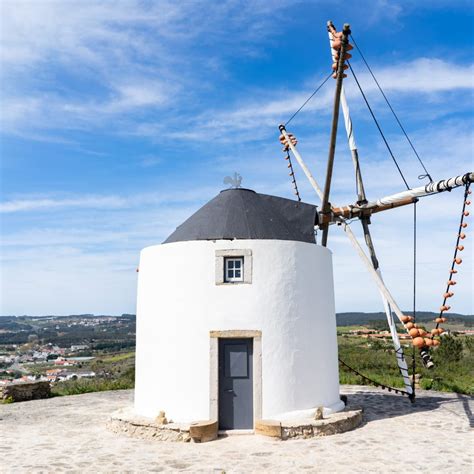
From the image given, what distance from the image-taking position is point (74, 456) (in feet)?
27.2

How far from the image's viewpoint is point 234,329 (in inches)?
378

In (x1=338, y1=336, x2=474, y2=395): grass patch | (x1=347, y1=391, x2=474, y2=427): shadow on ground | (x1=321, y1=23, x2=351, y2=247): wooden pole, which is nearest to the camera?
(x1=321, y1=23, x2=351, y2=247): wooden pole

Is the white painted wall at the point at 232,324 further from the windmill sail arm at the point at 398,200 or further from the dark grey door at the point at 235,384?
the windmill sail arm at the point at 398,200

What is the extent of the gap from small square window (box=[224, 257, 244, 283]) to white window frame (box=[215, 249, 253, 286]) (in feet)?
0.19

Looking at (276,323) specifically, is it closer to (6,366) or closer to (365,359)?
(365,359)

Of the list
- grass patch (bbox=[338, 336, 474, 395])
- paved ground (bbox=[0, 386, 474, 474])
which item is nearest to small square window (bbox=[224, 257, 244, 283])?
paved ground (bbox=[0, 386, 474, 474])

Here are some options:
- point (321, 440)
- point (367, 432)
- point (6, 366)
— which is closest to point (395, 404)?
point (367, 432)

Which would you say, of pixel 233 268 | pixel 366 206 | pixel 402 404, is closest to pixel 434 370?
pixel 402 404

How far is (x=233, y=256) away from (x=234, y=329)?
1401 mm

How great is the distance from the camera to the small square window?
9.90 metres

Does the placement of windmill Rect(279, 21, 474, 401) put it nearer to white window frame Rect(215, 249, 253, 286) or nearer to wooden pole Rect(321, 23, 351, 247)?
wooden pole Rect(321, 23, 351, 247)

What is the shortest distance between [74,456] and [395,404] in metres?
7.69

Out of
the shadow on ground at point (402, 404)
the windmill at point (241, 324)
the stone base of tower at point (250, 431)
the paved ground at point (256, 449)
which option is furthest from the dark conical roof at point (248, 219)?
the shadow on ground at point (402, 404)

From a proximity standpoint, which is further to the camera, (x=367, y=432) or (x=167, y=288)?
(x=167, y=288)
